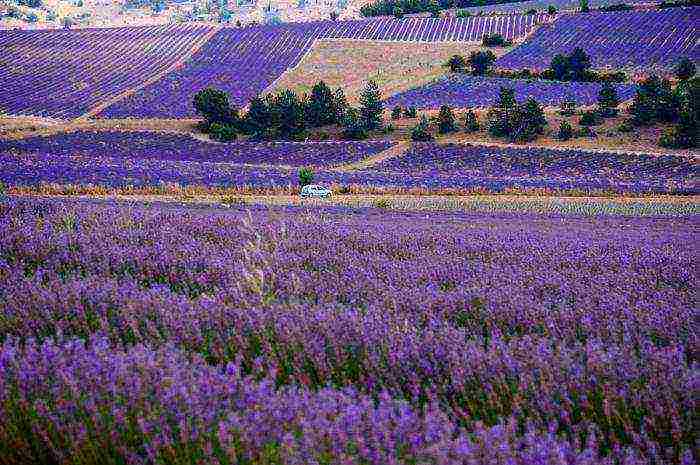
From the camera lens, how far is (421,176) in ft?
103

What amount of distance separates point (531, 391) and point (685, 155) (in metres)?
37.6

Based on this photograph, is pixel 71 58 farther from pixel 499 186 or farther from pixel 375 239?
pixel 375 239

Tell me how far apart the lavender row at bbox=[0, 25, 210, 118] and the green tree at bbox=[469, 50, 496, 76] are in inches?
1186

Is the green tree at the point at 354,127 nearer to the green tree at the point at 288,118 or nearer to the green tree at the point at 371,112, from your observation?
the green tree at the point at 371,112

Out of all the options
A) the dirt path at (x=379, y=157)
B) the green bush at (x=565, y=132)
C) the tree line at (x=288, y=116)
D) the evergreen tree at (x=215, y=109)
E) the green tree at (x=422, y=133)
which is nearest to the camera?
the dirt path at (x=379, y=157)

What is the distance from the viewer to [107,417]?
7.89 feet

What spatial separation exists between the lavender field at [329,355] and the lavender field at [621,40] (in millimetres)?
58268

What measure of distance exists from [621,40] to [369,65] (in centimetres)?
2362

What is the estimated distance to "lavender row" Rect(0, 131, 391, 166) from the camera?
131 feet

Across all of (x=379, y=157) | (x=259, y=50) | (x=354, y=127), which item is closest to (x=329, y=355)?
(x=379, y=157)

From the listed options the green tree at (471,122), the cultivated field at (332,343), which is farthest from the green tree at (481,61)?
the cultivated field at (332,343)

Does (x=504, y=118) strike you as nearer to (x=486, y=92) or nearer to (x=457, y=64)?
(x=486, y=92)

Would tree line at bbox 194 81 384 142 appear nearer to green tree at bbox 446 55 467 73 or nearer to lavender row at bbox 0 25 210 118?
lavender row at bbox 0 25 210 118

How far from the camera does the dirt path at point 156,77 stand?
5638cm
